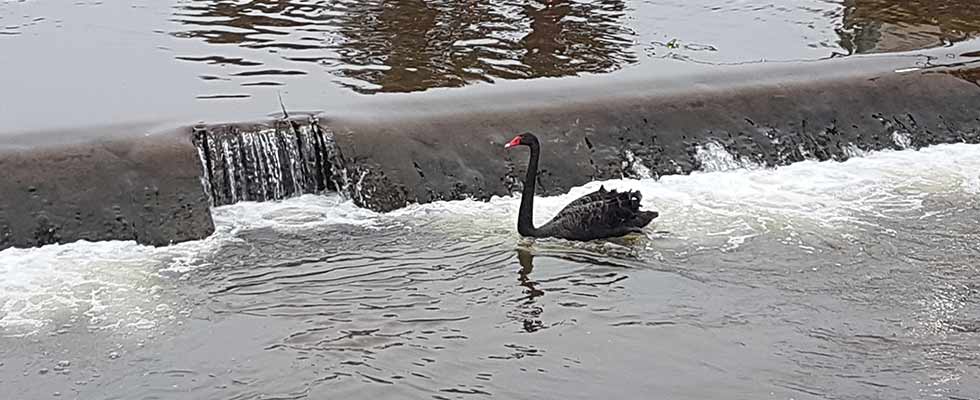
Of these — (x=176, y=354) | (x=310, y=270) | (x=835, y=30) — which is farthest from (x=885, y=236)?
(x=835, y=30)

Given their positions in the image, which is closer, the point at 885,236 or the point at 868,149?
the point at 885,236

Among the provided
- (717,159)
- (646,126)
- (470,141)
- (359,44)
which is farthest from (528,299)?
(359,44)

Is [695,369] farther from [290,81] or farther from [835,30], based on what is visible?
[835,30]

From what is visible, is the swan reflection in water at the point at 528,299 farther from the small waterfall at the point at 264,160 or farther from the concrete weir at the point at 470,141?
the small waterfall at the point at 264,160

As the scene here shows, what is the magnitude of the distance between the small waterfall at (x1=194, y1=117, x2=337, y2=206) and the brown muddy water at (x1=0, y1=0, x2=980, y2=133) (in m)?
0.69

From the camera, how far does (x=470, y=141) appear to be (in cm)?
1187

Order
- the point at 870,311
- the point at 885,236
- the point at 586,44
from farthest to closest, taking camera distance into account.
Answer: the point at 586,44, the point at 885,236, the point at 870,311

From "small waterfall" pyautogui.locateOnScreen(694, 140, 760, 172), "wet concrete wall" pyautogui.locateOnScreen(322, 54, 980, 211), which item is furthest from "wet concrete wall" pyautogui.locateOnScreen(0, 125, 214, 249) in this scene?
"small waterfall" pyautogui.locateOnScreen(694, 140, 760, 172)

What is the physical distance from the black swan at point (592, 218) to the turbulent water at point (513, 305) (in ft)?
0.39

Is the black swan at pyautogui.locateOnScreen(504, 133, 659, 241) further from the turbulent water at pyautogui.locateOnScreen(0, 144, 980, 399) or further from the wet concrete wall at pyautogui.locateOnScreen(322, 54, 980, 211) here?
the wet concrete wall at pyautogui.locateOnScreen(322, 54, 980, 211)

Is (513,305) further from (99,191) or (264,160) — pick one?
(99,191)

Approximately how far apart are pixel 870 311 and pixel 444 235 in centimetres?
335

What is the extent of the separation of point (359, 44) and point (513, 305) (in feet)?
23.1

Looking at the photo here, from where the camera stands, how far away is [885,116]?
13.4 metres
